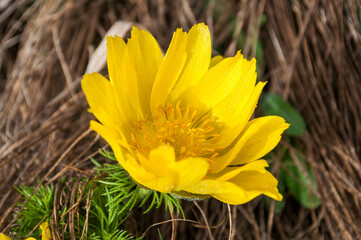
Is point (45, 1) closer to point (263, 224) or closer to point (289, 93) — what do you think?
point (289, 93)

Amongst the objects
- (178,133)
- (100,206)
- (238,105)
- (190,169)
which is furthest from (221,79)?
(100,206)

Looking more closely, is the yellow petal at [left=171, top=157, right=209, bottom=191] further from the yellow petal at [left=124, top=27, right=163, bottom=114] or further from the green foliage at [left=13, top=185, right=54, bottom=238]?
the green foliage at [left=13, top=185, right=54, bottom=238]

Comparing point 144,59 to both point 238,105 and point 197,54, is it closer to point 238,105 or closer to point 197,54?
point 197,54

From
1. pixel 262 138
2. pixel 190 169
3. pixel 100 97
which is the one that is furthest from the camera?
pixel 262 138

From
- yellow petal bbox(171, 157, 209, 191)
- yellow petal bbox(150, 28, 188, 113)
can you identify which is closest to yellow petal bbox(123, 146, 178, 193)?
yellow petal bbox(171, 157, 209, 191)

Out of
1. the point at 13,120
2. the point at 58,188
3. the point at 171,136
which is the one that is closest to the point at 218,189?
the point at 171,136

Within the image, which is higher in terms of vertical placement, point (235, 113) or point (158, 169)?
point (158, 169)
